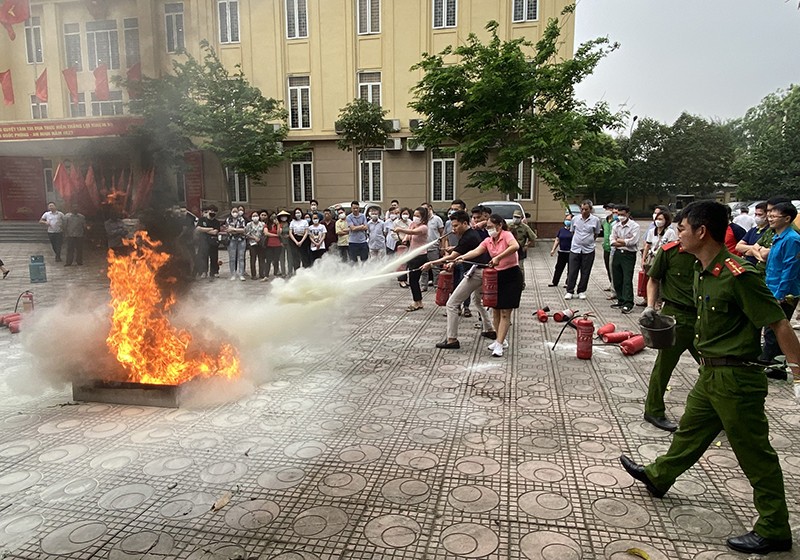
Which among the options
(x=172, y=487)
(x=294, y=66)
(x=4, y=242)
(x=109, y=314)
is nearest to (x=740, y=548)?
(x=172, y=487)

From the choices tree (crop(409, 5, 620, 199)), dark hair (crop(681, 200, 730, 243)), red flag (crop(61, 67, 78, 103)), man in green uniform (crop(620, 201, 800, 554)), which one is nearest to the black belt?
man in green uniform (crop(620, 201, 800, 554))

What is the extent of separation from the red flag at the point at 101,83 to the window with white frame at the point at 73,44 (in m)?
0.22

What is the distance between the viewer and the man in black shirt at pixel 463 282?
7.18 m

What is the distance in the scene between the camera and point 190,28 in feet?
20.7

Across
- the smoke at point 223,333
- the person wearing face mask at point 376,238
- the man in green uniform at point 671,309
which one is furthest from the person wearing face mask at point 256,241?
the man in green uniform at point 671,309

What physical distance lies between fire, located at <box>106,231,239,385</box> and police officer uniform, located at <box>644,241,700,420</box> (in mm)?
4296

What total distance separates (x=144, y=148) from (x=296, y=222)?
778 cm

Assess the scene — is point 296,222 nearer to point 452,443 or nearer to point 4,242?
point 4,242

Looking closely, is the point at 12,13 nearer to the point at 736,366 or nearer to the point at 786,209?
the point at 736,366

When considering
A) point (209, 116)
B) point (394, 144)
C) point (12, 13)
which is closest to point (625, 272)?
point (12, 13)

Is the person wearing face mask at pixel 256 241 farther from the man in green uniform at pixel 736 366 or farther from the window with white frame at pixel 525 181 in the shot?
the window with white frame at pixel 525 181

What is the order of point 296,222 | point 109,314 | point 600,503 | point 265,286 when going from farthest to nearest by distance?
1. point 296,222
2. point 265,286
3. point 109,314
4. point 600,503

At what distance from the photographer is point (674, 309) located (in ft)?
15.0

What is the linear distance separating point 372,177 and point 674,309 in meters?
21.3
